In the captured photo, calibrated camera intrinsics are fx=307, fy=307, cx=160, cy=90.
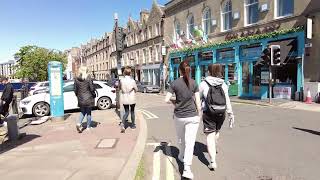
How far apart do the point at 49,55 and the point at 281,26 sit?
44949 millimetres

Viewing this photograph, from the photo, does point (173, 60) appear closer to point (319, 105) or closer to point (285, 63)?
point (285, 63)

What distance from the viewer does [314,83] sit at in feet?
53.1

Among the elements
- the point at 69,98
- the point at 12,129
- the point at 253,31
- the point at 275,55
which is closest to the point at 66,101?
the point at 69,98

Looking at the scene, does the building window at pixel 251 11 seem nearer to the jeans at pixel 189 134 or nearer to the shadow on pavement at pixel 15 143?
the shadow on pavement at pixel 15 143

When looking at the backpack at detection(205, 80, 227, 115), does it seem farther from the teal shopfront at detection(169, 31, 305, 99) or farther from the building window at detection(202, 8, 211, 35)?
the building window at detection(202, 8, 211, 35)

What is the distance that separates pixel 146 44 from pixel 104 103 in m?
26.7

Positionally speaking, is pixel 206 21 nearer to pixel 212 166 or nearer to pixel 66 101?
pixel 66 101

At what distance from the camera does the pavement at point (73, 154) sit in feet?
16.7

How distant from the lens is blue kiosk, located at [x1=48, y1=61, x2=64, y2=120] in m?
10.9

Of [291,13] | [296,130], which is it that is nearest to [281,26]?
[291,13]

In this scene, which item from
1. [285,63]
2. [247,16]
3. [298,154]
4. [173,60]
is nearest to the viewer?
[298,154]

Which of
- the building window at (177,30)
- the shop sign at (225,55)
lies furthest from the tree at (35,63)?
the shop sign at (225,55)

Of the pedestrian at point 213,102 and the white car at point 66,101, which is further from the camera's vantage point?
the white car at point 66,101

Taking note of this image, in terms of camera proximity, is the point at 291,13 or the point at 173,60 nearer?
the point at 291,13
